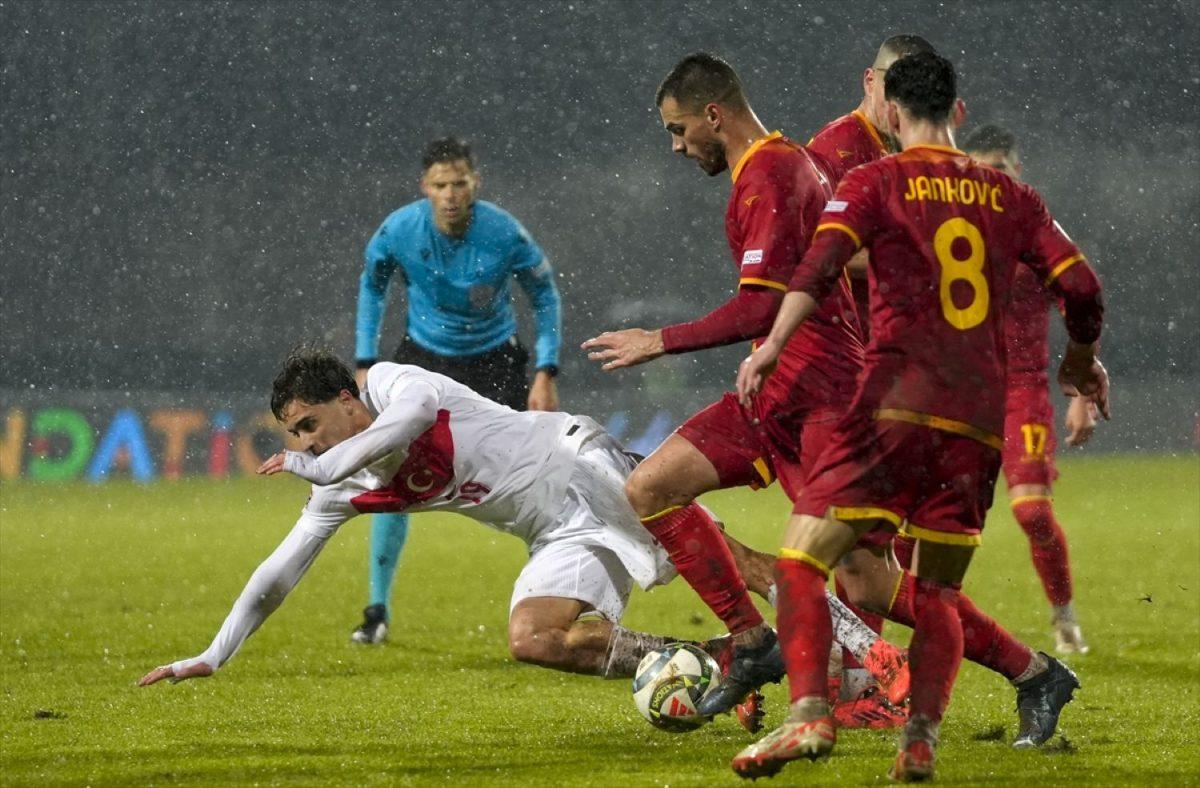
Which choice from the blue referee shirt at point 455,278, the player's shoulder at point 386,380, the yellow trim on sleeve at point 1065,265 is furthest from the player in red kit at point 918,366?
the blue referee shirt at point 455,278

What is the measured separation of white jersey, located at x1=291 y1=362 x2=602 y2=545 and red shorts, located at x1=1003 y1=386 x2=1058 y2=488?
5.79 feet

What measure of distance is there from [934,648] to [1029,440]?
2.53 metres

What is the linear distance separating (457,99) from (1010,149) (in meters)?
18.2

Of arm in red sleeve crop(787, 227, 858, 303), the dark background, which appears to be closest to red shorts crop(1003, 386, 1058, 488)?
arm in red sleeve crop(787, 227, 858, 303)

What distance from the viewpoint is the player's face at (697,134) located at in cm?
418

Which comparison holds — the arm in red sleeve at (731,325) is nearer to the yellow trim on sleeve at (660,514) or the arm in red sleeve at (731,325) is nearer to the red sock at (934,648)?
the yellow trim on sleeve at (660,514)

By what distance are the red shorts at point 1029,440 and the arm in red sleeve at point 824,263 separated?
2636 millimetres

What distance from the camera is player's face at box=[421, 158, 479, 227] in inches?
273

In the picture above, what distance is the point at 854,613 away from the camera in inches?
177

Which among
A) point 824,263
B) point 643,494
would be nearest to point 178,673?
point 643,494

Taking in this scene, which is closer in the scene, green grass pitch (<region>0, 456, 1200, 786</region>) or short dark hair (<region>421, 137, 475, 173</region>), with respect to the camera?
green grass pitch (<region>0, 456, 1200, 786</region>)

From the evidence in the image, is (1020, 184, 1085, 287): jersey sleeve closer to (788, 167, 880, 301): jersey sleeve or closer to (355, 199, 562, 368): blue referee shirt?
(788, 167, 880, 301): jersey sleeve

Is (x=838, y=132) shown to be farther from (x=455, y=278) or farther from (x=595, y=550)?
(x=455, y=278)

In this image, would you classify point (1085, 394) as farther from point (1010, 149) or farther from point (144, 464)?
point (144, 464)
